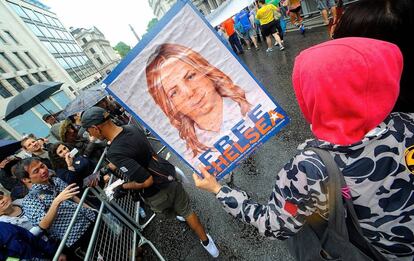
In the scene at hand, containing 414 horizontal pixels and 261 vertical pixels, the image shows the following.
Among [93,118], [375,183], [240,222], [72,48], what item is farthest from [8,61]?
[375,183]

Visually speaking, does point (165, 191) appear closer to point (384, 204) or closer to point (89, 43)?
point (384, 204)

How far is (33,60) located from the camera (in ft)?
102

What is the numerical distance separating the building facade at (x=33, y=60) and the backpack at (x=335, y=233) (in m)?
21.3

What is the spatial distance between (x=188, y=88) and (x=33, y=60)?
39.2 m

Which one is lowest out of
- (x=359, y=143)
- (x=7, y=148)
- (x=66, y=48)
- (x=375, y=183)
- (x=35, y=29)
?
(x=375, y=183)

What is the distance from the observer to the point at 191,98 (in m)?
1.71

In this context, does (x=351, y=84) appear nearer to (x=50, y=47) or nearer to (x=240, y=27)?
(x=240, y=27)

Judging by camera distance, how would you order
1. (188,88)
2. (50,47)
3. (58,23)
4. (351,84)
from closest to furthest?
(351,84)
(188,88)
(50,47)
(58,23)

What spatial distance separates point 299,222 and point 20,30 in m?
42.1

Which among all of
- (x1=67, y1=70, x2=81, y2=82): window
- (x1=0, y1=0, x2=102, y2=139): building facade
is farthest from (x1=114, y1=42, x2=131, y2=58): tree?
(x1=67, y1=70, x2=81, y2=82): window

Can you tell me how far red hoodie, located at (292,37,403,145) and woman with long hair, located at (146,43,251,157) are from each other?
869 mm

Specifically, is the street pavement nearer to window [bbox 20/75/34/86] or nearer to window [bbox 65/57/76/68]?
window [bbox 20/75/34/86]

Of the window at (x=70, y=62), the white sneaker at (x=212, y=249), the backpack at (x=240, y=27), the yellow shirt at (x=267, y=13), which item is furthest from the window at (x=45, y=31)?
the white sneaker at (x=212, y=249)

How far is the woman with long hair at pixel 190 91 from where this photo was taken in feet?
5.09
